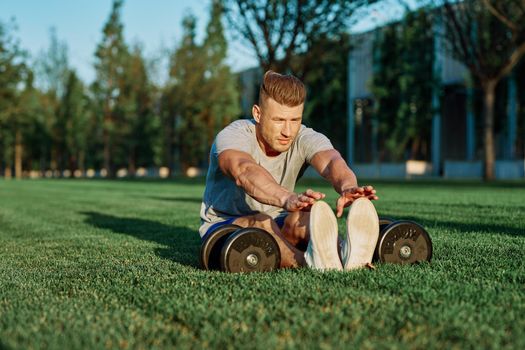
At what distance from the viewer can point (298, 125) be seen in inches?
145

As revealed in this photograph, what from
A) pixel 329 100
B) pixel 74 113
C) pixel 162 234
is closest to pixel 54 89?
pixel 74 113

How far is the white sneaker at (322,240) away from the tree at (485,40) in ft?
70.3

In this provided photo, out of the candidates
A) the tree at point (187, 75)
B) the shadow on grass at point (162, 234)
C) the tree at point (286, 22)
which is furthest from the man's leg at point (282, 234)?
the tree at point (187, 75)

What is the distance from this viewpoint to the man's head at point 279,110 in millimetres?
3574

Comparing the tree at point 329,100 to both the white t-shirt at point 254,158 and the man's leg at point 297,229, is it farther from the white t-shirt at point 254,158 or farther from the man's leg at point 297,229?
the man's leg at point 297,229

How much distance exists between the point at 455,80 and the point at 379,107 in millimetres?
5159

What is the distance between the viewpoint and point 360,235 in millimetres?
3455

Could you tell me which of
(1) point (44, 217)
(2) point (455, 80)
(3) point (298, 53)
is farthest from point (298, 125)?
(2) point (455, 80)

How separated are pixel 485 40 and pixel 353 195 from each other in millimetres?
23005

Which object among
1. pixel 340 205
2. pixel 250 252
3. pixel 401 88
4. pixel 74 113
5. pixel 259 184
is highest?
pixel 74 113

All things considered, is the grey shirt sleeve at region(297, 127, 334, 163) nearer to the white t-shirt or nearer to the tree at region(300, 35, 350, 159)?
the white t-shirt

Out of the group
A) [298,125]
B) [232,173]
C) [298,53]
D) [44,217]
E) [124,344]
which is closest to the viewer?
[124,344]

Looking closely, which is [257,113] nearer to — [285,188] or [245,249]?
[285,188]

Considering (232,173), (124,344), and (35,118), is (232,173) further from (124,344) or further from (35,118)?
(35,118)
